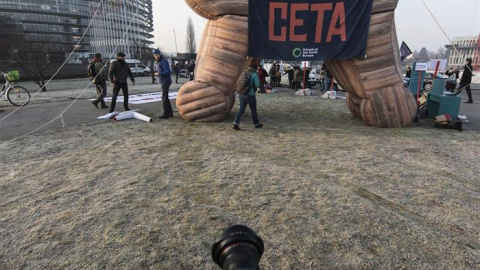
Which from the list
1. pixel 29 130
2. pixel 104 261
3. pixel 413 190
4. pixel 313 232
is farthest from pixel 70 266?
pixel 29 130

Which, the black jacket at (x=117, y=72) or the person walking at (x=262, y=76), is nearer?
the black jacket at (x=117, y=72)

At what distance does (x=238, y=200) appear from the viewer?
308 centimetres

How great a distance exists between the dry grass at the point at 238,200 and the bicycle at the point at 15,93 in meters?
4.88

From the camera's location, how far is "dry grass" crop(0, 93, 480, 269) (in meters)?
2.27

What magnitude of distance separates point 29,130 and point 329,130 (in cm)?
623

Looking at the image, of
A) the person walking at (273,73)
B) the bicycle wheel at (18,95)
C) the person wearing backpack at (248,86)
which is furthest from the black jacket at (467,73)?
the bicycle wheel at (18,95)

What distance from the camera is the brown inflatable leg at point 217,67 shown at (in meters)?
5.82

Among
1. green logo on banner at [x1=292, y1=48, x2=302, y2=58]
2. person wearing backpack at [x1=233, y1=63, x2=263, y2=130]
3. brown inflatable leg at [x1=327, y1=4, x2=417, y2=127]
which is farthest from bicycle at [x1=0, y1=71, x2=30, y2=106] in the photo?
brown inflatable leg at [x1=327, y1=4, x2=417, y2=127]

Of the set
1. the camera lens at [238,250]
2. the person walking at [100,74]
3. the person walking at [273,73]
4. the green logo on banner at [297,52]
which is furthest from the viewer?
the person walking at [273,73]

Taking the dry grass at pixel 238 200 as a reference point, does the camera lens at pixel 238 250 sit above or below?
above

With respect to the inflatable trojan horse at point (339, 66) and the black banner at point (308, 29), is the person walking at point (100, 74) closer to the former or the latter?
the inflatable trojan horse at point (339, 66)

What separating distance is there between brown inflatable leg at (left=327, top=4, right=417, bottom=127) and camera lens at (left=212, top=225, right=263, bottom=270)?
560 cm

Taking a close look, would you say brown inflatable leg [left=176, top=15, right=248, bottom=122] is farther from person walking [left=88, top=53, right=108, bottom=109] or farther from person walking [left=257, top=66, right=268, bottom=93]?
person walking [left=257, top=66, right=268, bottom=93]

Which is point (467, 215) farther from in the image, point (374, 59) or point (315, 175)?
point (374, 59)
